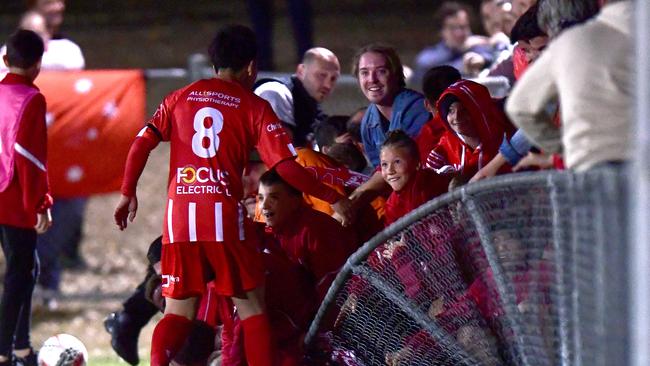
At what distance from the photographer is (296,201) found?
23.3 ft

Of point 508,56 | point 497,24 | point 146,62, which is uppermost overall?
point 146,62

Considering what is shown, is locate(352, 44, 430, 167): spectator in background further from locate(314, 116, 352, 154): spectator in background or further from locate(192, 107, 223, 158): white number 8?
locate(192, 107, 223, 158): white number 8

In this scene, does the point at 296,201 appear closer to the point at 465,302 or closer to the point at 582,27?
the point at 465,302

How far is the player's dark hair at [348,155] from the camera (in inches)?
319

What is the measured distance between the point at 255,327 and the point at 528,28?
5.86 feet

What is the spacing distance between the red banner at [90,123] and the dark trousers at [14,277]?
1.90 meters

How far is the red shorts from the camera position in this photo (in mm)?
6609

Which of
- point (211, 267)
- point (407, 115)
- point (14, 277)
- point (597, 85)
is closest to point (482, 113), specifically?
point (407, 115)

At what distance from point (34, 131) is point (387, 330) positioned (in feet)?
8.11

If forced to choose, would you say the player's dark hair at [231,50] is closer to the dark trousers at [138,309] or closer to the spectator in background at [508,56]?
the spectator in background at [508,56]

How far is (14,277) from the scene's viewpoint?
321 inches

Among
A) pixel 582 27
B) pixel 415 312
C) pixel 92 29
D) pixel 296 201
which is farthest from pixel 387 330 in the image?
pixel 92 29

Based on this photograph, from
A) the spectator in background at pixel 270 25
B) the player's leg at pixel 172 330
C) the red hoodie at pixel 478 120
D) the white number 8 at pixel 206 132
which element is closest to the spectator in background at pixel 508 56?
the red hoodie at pixel 478 120

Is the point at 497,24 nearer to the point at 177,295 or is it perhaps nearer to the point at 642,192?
the point at 177,295
